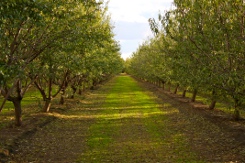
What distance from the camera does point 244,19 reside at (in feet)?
45.5

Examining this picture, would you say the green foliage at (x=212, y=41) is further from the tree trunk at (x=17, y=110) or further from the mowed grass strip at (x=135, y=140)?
the tree trunk at (x=17, y=110)

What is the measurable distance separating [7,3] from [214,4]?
9681mm

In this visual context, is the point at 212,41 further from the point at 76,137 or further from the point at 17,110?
the point at 17,110

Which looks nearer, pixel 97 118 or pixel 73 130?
pixel 73 130

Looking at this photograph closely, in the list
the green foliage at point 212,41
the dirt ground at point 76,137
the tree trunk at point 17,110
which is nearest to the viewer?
the green foliage at point 212,41

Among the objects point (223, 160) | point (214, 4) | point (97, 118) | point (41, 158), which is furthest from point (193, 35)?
point (97, 118)

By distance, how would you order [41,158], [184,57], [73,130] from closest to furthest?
[41,158] < [184,57] < [73,130]

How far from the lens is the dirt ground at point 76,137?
14955 millimetres

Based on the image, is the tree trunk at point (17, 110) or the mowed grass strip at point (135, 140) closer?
the mowed grass strip at point (135, 140)

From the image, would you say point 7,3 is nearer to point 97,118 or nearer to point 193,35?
point 193,35

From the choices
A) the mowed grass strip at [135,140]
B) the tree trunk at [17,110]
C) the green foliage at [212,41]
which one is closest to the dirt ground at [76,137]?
the mowed grass strip at [135,140]

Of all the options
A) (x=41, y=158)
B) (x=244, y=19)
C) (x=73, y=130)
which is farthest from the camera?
(x=73, y=130)

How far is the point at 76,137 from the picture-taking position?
64.1 ft

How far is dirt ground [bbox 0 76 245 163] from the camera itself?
15.0 m
